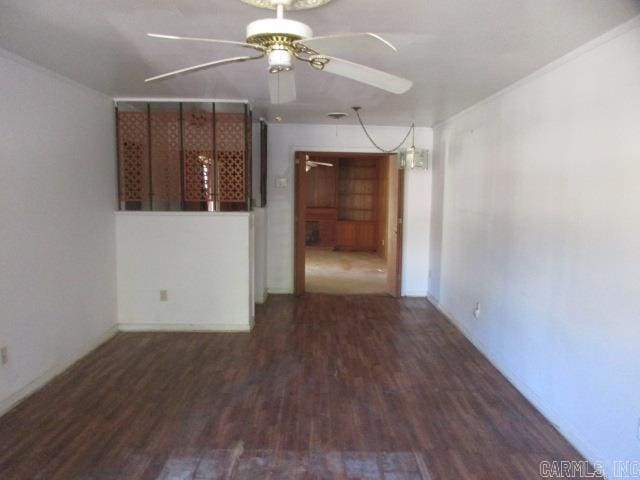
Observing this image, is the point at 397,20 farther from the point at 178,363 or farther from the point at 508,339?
the point at 178,363

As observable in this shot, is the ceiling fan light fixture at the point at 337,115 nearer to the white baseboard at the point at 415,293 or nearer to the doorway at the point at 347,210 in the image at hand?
the white baseboard at the point at 415,293

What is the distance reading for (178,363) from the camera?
393 cm

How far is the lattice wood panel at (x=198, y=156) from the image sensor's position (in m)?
4.66

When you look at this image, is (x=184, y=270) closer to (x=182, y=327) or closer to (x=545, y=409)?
(x=182, y=327)

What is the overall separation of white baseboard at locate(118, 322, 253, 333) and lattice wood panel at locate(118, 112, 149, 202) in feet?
4.18

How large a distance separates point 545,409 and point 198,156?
369 centimetres

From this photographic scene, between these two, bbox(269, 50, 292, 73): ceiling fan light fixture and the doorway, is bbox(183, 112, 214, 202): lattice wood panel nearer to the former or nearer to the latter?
bbox(269, 50, 292, 73): ceiling fan light fixture

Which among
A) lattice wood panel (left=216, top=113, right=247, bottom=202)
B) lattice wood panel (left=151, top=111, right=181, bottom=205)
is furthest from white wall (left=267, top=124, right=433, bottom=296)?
lattice wood panel (left=151, top=111, right=181, bottom=205)

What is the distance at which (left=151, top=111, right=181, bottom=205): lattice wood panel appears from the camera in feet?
15.3

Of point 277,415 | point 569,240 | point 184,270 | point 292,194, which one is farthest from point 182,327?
point 569,240

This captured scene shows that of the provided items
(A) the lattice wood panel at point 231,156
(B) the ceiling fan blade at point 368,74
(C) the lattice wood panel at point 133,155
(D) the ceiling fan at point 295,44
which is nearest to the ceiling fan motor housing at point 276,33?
(D) the ceiling fan at point 295,44

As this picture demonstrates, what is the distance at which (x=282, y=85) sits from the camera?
2336 millimetres

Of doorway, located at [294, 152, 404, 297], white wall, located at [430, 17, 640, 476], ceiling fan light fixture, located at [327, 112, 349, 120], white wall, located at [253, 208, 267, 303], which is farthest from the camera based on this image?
doorway, located at [294, 152, 404, 297]

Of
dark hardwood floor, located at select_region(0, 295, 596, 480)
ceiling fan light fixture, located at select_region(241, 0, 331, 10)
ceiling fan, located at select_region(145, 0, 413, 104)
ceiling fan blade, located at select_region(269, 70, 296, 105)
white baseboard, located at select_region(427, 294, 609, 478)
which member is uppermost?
ceiling fan light fixture, located at select_region(241, 0, 331, 10)
